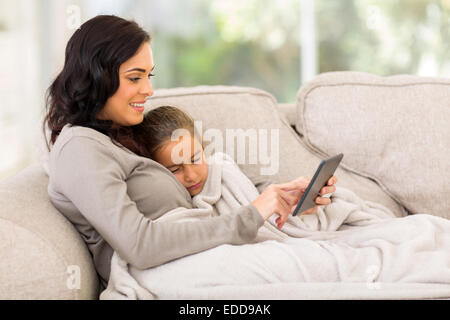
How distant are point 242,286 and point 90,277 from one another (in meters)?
0.35

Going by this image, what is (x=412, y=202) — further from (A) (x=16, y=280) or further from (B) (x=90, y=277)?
(A) (x=16, y=280)

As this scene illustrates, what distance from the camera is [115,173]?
45.0 inches

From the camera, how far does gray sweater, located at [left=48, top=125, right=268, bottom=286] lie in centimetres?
109

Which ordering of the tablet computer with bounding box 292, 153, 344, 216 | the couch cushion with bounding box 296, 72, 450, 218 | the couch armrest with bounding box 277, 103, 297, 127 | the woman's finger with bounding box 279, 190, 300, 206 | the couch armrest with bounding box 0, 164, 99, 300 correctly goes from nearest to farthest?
1. the couch armrest with bounding box 0, 164, 99, 300
2. the tablet computer with bounding box 292, 153, 344, 216
3. the woman's finger with bounding box 279, 190, 300, 206
4. the couch cushion with bounding box 296, 72, 450, 218
5. the couch armrest with bounding box 277, 103, 297, 127

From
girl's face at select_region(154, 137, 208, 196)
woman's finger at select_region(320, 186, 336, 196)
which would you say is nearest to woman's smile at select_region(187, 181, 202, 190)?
girl's face at select_region(154, 137, 208, 196)

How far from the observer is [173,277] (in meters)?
1.11

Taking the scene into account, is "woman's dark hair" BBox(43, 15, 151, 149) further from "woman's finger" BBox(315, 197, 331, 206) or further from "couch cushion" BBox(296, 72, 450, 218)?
"couch cushion" BBox(296, 72, 450, 218)

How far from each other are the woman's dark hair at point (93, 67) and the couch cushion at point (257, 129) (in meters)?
0.40

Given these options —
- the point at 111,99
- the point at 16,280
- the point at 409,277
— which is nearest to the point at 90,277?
the point at 16,280

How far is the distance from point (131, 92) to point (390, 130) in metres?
0.84

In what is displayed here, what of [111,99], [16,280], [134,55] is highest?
[134,55]

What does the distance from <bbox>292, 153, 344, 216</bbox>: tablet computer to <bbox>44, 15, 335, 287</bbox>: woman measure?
0.11ft

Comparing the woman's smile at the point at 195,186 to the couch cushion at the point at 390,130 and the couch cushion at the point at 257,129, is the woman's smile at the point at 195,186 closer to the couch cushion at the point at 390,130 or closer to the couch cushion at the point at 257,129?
the couch cushion at the point at 257,129

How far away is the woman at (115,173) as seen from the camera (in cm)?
110
